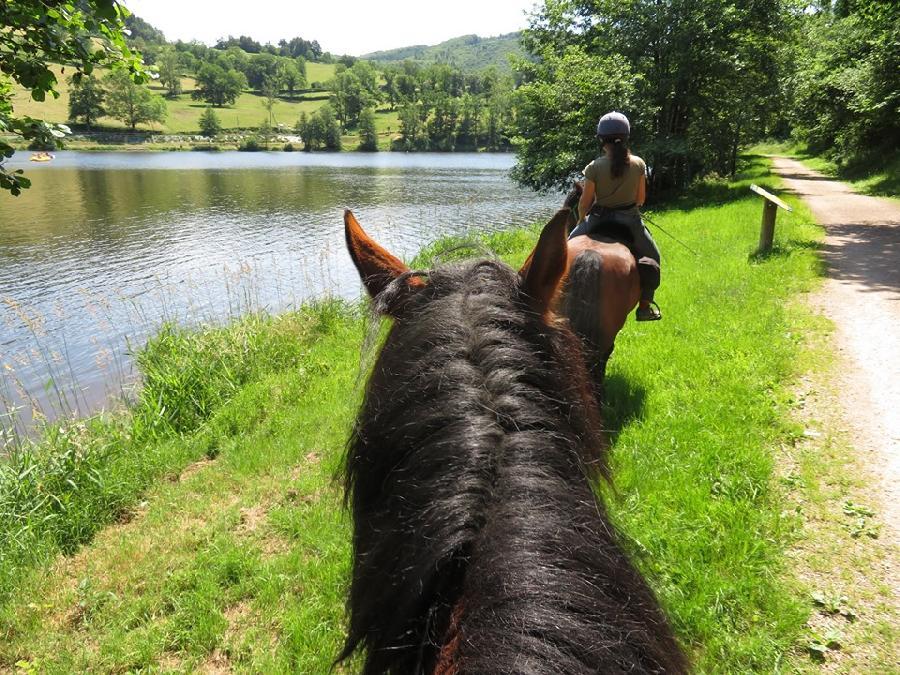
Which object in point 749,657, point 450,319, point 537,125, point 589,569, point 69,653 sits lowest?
point 69,653

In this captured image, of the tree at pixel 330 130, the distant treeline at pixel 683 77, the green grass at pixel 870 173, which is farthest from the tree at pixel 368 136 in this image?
the distant treeline at pixel 683 77

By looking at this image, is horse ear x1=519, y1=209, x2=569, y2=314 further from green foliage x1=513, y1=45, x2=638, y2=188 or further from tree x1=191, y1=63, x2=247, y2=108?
tree x1=191, y1=63, x2=247, y2=108

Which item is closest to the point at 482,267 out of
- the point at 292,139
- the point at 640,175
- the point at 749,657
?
the point at 749,657

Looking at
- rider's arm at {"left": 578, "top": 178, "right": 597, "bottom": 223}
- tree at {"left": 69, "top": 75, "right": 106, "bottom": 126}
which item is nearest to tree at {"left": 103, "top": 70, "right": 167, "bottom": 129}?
tree at {"left": 69, "top": 75, "right": 106, "bottom": 126}

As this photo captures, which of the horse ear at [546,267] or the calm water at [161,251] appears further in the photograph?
the calm water at [161,251]

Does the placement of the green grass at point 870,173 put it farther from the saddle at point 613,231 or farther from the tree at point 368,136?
the tree at point 368,136

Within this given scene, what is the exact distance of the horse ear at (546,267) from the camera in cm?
156

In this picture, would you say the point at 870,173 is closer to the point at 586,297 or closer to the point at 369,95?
the point at 586,297

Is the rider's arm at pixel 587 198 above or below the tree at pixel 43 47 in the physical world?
below

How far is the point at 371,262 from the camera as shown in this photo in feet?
5.89

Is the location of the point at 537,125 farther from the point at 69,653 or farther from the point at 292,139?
the point at 292,139

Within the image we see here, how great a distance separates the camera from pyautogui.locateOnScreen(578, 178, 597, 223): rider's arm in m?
5.23

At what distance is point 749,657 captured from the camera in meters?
2.70

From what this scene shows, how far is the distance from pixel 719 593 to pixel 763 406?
2.62m
